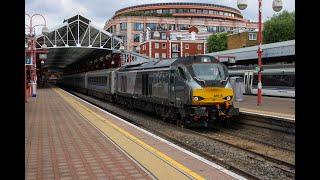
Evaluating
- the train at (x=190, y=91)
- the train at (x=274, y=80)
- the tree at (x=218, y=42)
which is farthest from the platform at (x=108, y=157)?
the tree at (x=218, y=42)

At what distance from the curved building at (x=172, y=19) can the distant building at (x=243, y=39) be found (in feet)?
87.0

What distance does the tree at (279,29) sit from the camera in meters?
70.0

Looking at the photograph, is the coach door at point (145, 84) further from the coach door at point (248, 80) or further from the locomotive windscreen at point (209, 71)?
the coach door at point (248, 80)

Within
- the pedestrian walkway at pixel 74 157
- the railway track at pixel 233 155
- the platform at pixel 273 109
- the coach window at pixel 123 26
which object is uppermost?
the coach window at pixel 123 26

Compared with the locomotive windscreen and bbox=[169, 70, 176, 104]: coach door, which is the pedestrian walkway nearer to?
bbox=[169, 70, 176, 104]: coach door

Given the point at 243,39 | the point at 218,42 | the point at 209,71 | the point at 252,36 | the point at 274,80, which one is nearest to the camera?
the point at 209,71

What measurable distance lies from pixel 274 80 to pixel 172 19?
299 feet

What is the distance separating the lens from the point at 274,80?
34656mm

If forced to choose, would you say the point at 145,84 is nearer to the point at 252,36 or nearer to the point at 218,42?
the point at 252,36

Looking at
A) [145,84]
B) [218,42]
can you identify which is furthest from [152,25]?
[145,84]

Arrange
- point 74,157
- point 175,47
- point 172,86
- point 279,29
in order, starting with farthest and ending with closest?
point 175,47, point 279,29, point 172,86, point 74,157

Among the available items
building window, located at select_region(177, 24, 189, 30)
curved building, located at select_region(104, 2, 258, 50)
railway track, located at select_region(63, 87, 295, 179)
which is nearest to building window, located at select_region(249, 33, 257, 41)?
curved building, located at select_region(104, 2, 258, 50)
